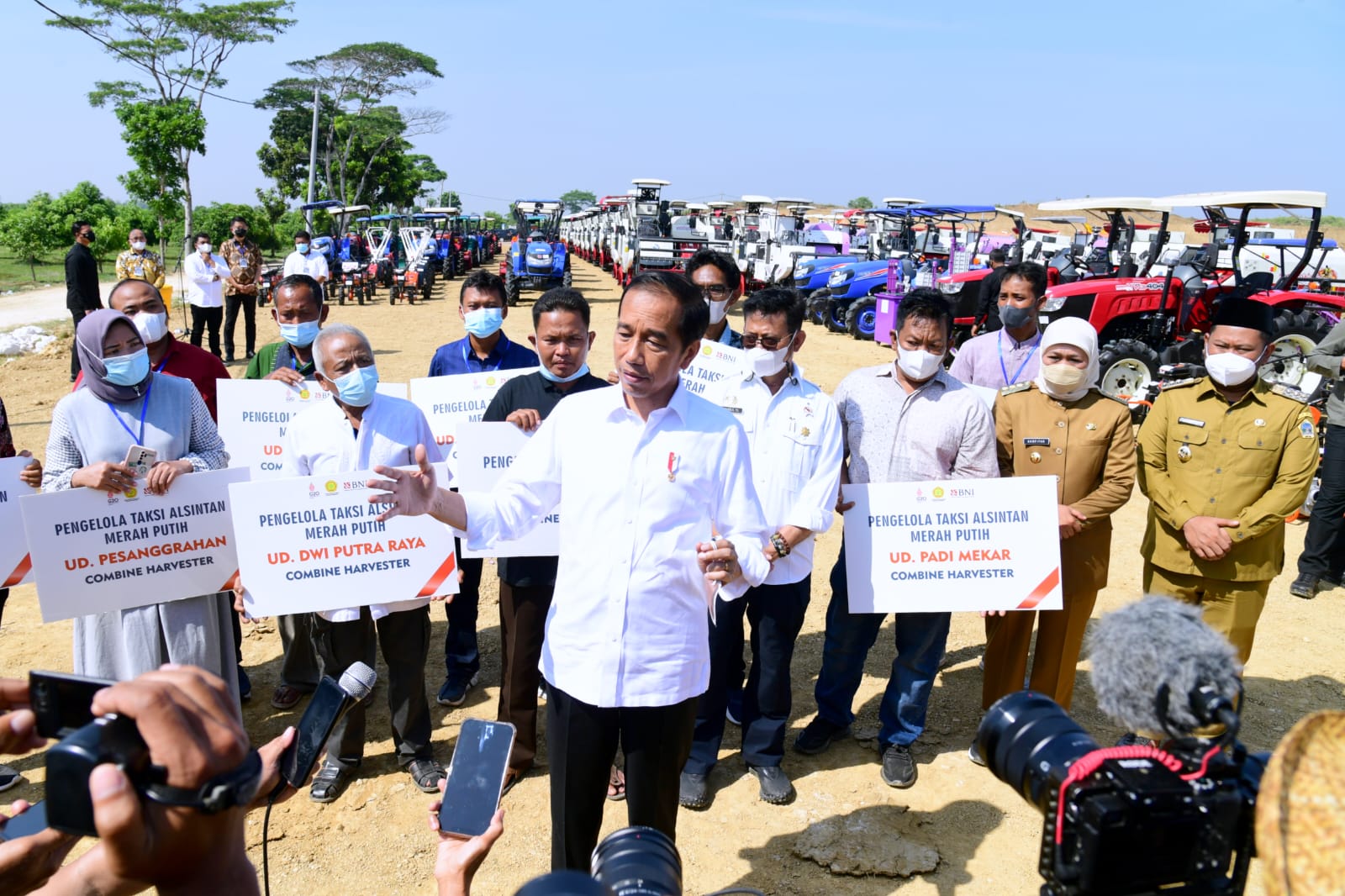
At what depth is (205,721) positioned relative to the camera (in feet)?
3.98

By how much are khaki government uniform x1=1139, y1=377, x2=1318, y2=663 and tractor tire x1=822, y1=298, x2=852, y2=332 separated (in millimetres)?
14692

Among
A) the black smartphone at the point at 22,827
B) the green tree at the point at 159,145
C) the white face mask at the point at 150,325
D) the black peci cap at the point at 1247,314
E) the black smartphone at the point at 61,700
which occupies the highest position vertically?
the green tree at the point at 159,145

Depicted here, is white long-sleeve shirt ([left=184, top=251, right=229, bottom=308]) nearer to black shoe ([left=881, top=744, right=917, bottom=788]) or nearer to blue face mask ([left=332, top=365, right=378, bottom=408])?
blue face mask ([left=332, top=365, right=378, bottom=408])

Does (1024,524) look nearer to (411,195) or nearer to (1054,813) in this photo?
(1054,813)

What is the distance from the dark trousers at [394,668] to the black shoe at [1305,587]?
5.96 meters

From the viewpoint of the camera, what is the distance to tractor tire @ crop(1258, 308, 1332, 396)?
10883 millimetres

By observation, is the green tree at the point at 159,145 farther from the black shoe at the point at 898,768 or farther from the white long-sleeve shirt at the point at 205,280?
the black shoe at the point at 898,768

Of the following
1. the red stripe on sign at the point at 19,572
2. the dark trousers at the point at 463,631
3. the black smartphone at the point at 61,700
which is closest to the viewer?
the black smartphone at the point at 61,700

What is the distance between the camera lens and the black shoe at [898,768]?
12.8 feet

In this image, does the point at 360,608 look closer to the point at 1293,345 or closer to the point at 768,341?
the point at 768,341

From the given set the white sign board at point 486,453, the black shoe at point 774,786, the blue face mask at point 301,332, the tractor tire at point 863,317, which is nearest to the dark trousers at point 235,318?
the blue face mask at point 301,332

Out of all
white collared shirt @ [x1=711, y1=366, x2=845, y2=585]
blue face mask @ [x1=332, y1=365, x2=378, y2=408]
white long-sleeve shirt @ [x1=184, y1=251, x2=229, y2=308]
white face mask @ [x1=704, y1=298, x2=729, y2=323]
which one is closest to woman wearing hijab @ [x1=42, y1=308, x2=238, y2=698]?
blue face mask @ [x1=332, y1=365, x2=378, y2=408]

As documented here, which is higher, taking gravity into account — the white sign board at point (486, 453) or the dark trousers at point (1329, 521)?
the white sign board at point (486, 453)

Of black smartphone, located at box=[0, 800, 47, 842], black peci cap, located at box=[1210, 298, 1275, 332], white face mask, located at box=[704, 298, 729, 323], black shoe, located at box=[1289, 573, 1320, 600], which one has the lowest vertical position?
black shoe, located at box=[1289, 573, 1320, 600]
